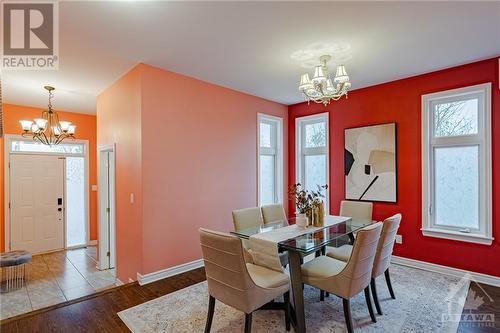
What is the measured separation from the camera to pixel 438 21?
94.1 inches

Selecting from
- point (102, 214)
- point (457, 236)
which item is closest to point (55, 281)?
point (102, 214)

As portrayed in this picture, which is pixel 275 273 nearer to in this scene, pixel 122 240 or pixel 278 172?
pixel 122 240

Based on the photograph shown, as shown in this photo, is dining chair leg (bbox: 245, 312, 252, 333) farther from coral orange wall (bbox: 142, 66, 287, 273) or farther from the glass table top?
coral orange wall (bbox: 142, 66, 287, 273)

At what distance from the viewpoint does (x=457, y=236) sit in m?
3.38

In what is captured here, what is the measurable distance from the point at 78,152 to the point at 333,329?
597 cm

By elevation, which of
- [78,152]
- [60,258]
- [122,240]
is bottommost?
[60,258]

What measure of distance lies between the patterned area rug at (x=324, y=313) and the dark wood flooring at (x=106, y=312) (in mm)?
114

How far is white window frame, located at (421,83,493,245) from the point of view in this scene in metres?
3.19

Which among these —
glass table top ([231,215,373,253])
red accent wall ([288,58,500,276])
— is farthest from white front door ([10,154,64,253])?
red accent wall ([288,58,500,276])

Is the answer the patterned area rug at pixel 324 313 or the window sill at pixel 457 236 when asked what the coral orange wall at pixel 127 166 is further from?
the window sill at pixel 457 236

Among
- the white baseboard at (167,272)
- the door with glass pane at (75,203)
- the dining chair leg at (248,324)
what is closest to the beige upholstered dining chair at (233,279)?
the dining chair leg at (248,324)

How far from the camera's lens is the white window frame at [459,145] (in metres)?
3.19

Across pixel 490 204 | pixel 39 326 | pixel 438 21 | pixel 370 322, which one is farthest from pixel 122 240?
pixel 490 204

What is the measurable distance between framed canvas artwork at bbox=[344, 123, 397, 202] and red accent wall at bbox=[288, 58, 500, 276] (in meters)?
0.09
